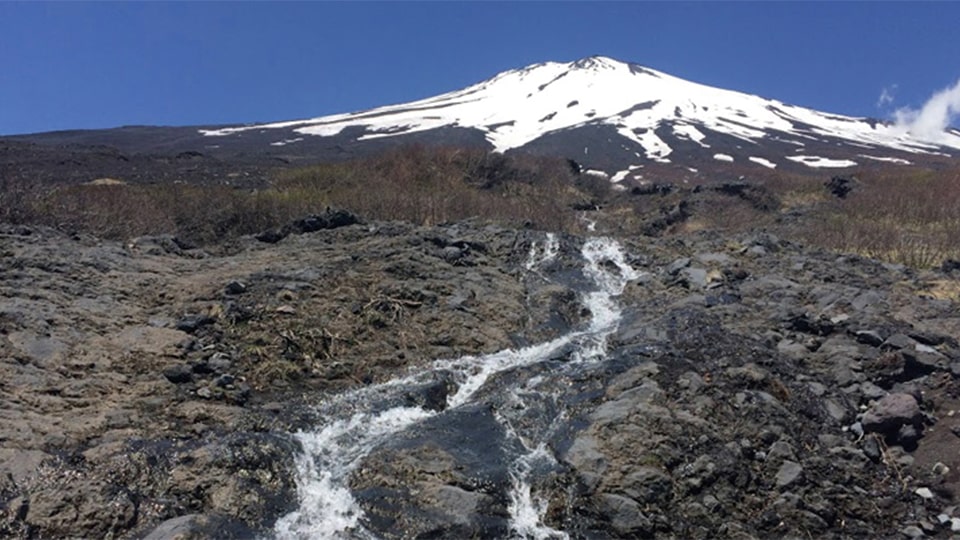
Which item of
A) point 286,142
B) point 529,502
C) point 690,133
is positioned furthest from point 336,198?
point 690,133

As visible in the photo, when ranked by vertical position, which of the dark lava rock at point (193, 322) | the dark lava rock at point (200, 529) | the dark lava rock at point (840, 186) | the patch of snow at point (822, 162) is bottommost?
the dark lava rock at point (200, 529)

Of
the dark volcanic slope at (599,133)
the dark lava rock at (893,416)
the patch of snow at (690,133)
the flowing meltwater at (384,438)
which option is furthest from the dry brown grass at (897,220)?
the patch of snow at (690,133)

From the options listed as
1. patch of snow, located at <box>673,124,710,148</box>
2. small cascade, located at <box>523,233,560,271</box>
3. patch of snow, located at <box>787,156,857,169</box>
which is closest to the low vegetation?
small cascade, located at <box>523,233,560,271</box>

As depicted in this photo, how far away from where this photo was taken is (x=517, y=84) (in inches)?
3492

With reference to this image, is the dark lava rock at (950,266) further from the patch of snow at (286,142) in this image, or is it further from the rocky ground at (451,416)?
the patch of snow at (286,142)

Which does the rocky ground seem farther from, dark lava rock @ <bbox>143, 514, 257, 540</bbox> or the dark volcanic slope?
the dark volcanic slope

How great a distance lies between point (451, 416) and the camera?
9242mm

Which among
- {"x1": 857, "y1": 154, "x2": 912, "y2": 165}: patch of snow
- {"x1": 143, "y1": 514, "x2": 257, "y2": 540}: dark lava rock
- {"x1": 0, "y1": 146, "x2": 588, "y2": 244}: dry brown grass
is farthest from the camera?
{"x1": 857, "y1": 154, "x2": 912, "y2": 165}: patch of snow

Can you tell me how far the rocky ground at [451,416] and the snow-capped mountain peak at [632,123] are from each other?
35013mm

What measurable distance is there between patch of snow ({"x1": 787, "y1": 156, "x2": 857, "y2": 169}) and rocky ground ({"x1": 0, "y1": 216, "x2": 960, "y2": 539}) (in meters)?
36.2

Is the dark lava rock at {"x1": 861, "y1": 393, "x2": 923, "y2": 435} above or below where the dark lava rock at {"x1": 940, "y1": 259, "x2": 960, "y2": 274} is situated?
below

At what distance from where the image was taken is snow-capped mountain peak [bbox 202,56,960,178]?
175ft

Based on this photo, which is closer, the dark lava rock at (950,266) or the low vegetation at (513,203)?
the dark lava rock at (950,266)

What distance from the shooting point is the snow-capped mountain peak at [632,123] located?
5344 centimetres
